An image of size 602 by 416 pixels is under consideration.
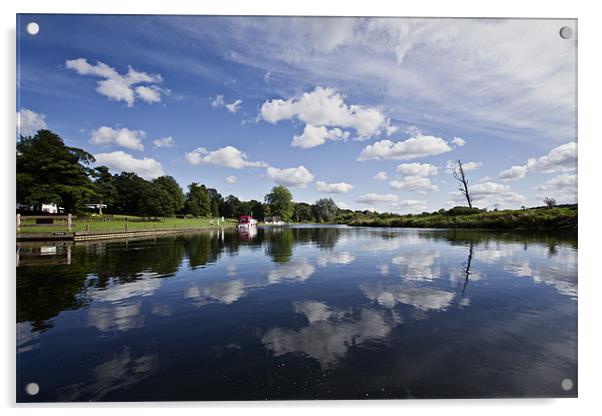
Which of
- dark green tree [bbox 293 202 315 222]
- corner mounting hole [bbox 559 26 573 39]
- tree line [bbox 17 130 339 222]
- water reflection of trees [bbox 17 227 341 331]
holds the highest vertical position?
corner mounting hole [bbox 559 26 573 39]

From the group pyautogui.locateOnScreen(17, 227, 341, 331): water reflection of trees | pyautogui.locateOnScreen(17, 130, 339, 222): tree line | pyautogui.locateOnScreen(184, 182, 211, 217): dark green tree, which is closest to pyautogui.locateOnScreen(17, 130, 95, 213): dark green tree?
pyautogui.locateOnScreen(17, 130, 339, 222): tree line

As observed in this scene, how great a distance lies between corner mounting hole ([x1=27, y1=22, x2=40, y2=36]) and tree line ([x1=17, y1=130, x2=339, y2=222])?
1860 millimetres

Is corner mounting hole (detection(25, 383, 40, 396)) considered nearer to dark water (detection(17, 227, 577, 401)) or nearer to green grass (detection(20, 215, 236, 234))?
dark water (detection(17, 227, 577, 401))

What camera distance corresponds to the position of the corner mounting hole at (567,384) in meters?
3.91

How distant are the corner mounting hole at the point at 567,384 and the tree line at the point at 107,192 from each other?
8835 millimetres

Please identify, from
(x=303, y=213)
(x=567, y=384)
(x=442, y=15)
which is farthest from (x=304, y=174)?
(x=303, y=213)

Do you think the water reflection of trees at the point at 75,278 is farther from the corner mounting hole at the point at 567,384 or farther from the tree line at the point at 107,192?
the corner mounting hole at the point at 567,384

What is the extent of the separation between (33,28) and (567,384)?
33.2 feet

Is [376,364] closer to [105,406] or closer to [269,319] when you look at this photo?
[269,319]

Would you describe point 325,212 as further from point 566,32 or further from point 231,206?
point 566,32

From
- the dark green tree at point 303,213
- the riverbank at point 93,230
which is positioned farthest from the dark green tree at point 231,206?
the dark green tree at point 303,213

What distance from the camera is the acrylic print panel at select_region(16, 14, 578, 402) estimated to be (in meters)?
3.66

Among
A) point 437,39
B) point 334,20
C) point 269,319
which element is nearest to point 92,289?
point 269,319

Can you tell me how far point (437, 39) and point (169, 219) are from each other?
37621mm
